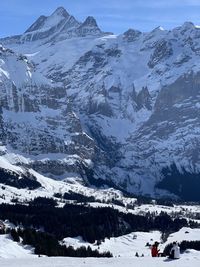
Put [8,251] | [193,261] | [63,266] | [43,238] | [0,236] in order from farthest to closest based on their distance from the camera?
[43,238] < [0,236] < [8,251] < [193,261] < [63,266]

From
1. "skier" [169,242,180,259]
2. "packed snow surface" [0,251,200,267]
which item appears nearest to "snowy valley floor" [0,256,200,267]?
"packed snow surface" [0,251,200,267]

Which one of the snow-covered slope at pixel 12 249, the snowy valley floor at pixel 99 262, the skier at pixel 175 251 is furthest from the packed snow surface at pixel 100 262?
the snow-covered slope at pixel 12 249

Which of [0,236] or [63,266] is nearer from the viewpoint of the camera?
[63,266]

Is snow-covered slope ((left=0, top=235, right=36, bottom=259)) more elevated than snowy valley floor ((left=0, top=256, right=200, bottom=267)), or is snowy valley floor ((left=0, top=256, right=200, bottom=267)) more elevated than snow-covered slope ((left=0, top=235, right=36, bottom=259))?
snowy valley floor ((left=0, top=256, right=200, bottom=267))

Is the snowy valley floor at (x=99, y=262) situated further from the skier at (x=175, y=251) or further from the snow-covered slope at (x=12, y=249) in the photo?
the snow-covered slope at (x=12, y=249)

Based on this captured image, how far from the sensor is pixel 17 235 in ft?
471

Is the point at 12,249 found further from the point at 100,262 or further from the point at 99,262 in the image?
the point at 100,262

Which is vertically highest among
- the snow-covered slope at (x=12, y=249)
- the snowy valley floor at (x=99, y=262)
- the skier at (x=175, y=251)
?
Answer: the skier at (x=175, y=251)

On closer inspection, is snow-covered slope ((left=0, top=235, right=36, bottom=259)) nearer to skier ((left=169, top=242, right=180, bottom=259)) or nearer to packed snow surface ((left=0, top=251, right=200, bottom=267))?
packed snow surface ((left=0, top=251, right=200, bottom=267))

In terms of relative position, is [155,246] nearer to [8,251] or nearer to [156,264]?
[156,264]

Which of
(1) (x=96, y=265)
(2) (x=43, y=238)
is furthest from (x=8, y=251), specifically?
(1) (x=96, y=265)

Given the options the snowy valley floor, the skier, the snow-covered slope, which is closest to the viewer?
the snowy valley floor

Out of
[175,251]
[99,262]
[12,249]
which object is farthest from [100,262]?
[12,249]

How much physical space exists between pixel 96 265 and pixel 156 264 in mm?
6702
